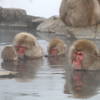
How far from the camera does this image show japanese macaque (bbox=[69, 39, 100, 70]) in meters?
9.46

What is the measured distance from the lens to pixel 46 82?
333 inches

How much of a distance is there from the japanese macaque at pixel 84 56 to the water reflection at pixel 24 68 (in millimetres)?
762

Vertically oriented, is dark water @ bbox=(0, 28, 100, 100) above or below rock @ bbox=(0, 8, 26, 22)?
below

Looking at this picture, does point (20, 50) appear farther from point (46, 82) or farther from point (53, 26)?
point (53, 26)

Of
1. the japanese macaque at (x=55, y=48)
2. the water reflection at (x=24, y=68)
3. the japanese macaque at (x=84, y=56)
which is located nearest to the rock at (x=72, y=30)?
the japanese macaque at (x=55, y=48)

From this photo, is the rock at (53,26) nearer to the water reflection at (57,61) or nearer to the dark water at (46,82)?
the water reflection at (57,61)

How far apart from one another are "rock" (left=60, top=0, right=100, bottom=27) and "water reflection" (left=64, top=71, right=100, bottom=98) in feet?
32.9

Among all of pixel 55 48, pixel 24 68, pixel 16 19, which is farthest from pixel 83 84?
pixel 16 19

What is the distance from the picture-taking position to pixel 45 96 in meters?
7.28

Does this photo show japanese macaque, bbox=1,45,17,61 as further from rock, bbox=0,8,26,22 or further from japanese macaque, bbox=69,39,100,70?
rock, bbox=0,8,26,22

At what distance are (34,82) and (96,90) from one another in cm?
112

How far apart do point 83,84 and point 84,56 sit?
1.30m

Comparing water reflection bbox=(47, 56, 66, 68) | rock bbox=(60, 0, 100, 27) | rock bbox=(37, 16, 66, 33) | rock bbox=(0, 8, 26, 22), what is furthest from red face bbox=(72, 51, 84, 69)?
rock bbox=(0, 8, 26, 22)

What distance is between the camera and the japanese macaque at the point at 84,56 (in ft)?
Answer: 31.0
